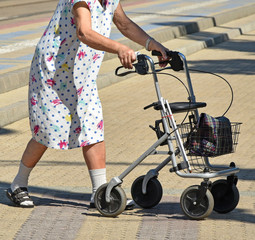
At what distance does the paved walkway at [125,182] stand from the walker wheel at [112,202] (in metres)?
0.05

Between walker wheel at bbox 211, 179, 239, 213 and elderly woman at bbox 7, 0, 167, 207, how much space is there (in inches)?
30.3

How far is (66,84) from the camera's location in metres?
4.75

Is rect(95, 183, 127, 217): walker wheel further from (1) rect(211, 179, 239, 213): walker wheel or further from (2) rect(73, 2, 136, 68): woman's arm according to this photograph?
(2) rect(73, 2, 136, 68): woman's arm

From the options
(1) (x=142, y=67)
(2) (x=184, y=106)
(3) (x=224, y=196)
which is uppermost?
(1) (x=142, y=67)


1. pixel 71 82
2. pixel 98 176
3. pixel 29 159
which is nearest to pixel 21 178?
pixel 29 159

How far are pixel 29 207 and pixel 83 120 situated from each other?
0.81 meters

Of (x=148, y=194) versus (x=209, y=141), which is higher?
(x=209, y=141)

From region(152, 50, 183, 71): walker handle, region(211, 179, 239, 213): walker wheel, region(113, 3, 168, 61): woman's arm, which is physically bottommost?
region(211, 179, 239, 213): walker wheel

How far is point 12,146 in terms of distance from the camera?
7234 millimetres

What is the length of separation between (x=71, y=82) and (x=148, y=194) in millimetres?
934

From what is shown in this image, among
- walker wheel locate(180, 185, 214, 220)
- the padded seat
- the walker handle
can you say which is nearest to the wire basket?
the padded seat

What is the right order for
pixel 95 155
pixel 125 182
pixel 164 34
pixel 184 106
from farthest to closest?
1. pixel 164 34
2. pixel 125 182
3. pixel 95 155
4. pixel 184 106

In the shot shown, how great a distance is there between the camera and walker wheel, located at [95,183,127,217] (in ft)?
15.5

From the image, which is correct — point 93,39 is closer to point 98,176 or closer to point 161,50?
point 161,50
